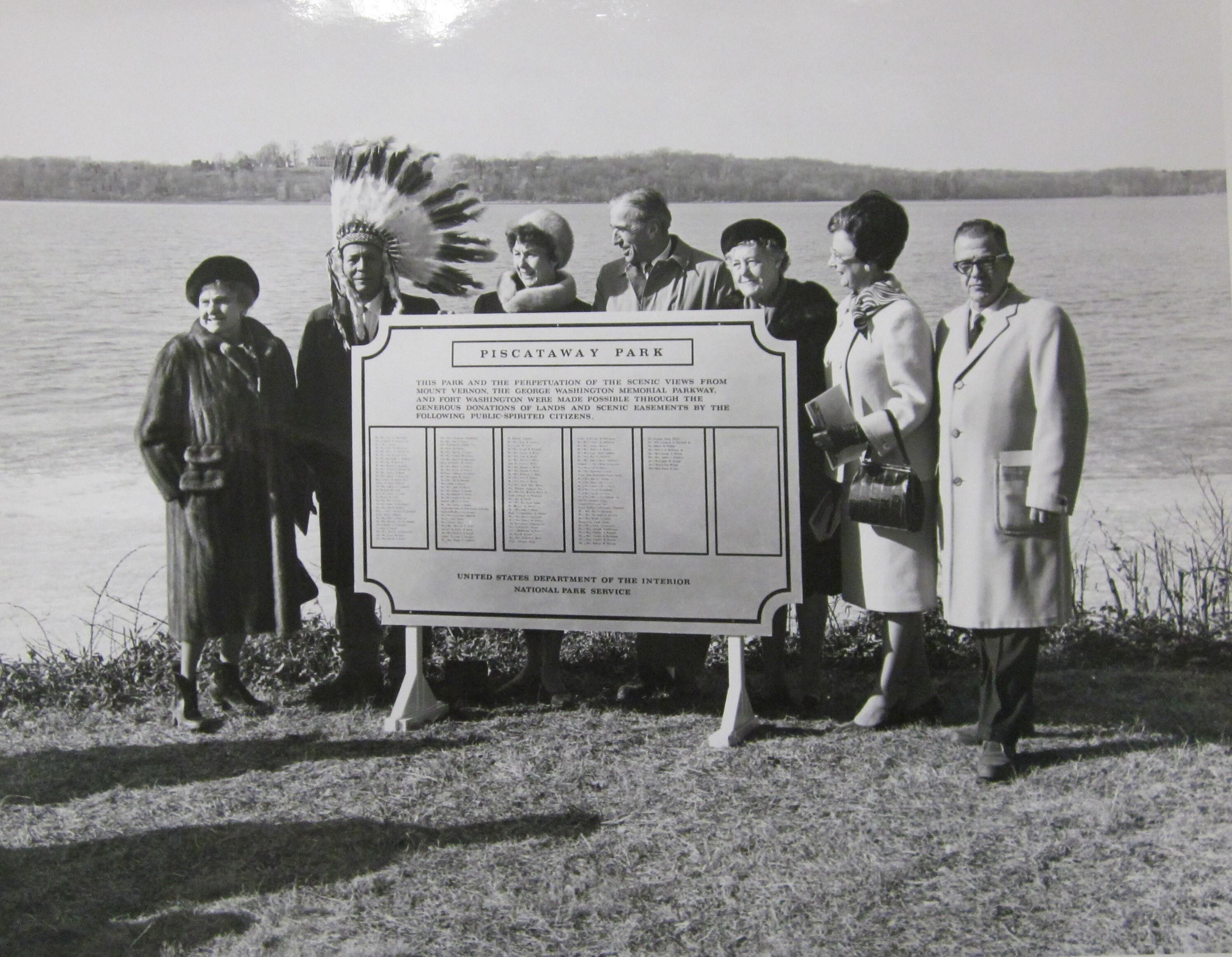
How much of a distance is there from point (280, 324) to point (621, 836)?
2.95 metres

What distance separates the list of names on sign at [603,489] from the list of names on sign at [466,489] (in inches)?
15.7

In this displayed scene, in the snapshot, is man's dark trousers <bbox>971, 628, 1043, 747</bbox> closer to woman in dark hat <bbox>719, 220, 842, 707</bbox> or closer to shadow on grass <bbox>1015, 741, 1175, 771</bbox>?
shadow on grass <bbox>1015, 741, 1175, 771</bbox>

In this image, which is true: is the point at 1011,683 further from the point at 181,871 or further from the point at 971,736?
the point at 181,871

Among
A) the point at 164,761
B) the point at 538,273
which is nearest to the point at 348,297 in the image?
the point at 538,273

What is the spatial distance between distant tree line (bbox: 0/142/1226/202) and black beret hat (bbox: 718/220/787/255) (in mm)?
381

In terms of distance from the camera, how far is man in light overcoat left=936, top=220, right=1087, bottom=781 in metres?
4.51

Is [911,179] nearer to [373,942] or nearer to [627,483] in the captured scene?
[627,483]

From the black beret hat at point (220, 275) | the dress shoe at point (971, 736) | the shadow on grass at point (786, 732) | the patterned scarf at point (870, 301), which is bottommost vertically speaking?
the shadow on grass at point (786, 732)

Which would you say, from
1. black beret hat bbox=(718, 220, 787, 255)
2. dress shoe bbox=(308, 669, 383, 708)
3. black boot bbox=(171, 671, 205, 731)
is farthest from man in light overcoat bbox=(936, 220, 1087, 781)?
black boot bbox=(171, 671, 205, 731)

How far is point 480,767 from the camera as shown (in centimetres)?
509

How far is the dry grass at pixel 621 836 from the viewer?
3875 millimetres

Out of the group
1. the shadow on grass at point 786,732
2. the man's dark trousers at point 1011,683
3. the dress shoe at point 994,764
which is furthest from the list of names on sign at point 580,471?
the dress shoe at point 994,764

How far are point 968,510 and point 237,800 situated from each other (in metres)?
3.23

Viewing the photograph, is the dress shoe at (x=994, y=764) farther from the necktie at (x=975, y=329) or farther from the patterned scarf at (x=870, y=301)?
the patterned scarf at (x=870, y=301)
